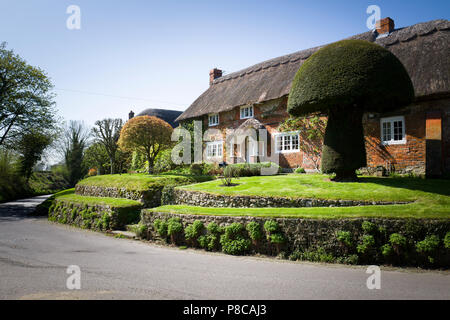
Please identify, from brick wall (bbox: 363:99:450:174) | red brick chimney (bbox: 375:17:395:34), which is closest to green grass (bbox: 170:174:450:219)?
brick wall (bbox: 363:99:450:174)

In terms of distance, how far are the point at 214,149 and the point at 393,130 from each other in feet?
46.9

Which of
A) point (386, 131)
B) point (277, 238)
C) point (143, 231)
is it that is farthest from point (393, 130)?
point (143, 231)

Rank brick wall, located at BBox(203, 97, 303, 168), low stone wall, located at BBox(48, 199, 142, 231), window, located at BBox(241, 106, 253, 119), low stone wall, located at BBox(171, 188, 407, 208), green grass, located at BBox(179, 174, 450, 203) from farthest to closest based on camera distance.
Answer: window, located at BBox(241, 106, 253, 119)
brick wall, located at BBox(203, 97, 303, 168)
low stone wall, located at BBox(48, 199, 142, 231)
low stone wall, located at BBox(171, 188, 407, 208)
green grass, located at BBox(179, 174, 450, 203)

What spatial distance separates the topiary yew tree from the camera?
440 inches

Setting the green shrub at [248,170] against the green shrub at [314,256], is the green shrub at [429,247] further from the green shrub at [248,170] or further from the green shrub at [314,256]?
the green shrub at [248,170]

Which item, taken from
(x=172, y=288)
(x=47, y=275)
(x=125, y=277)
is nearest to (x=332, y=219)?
(x=172, y=288)

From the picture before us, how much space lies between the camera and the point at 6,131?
24.2 metres

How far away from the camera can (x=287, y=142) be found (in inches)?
805

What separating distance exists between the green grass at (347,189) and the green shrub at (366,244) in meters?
2.79

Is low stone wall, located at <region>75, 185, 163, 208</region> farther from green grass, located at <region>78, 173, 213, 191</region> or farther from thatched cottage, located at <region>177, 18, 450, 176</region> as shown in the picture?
thatched cottage, located at <region>177, 18, 450, 176</region>

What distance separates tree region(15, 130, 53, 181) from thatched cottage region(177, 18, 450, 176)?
52.6 feet

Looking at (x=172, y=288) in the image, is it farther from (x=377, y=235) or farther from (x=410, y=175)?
(x=410, y=175)

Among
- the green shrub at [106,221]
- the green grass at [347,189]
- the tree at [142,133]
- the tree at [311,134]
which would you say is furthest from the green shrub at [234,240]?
the tree at [142,133]

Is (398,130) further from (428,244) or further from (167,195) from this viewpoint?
(167,195)
